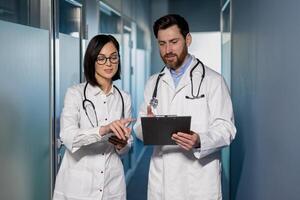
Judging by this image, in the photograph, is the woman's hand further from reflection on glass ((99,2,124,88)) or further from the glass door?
reflection on glass ((99,2,124,88))

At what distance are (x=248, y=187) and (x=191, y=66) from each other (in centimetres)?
90

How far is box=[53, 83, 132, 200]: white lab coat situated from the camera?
1568 millimetres

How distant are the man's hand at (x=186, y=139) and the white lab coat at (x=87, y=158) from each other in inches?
11.6

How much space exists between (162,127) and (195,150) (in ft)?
0.68

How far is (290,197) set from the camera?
131cm

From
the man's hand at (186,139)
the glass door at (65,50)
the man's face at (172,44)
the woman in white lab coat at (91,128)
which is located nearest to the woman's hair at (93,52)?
the woman in white lab coat at (91,128)

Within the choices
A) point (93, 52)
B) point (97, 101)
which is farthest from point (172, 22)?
point (97, 101)

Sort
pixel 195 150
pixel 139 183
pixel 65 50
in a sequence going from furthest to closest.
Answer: pixel 139 183 < pixel 65 50 < pixel 195 150

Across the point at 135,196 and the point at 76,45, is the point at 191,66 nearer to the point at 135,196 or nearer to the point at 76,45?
the point at 76,45

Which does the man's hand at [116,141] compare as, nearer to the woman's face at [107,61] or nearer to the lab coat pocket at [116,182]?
the lab coat pocket at [116,182]

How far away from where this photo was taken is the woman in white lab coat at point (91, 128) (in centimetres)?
157

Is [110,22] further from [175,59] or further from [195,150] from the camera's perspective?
[195,150]

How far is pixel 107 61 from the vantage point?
63.0 inches

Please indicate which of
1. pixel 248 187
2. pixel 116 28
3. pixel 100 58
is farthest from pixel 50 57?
pixel 116 28
